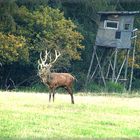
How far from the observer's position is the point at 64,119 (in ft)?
75.5

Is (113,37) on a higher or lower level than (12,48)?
higher

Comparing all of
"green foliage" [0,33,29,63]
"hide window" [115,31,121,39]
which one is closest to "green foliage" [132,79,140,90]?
"hide window" [115,31,121,39]

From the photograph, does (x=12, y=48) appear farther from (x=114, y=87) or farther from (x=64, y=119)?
(x=64, y=119)

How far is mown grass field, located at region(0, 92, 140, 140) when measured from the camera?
20.4 metres

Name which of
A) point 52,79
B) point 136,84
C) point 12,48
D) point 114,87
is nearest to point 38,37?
point 12,48

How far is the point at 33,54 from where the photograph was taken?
4584cm

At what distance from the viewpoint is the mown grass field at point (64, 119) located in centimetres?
2042

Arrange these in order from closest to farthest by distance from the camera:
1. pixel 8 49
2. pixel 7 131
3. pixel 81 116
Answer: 1. pixel 7 131
2. pixel 81 116
3. pixel 8 49

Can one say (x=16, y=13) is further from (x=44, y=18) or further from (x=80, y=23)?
(x=80, y=23)

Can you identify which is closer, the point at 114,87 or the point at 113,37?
the point at 114,87

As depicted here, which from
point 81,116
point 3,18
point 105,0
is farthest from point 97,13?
point 81,116

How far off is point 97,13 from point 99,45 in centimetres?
232

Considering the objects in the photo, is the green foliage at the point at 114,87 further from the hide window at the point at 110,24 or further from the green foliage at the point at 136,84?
the green foliage at the point at 136,84

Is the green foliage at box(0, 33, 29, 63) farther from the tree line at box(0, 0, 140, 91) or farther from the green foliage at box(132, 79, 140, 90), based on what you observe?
the green foliage at box(132, 79, 140, 90)
